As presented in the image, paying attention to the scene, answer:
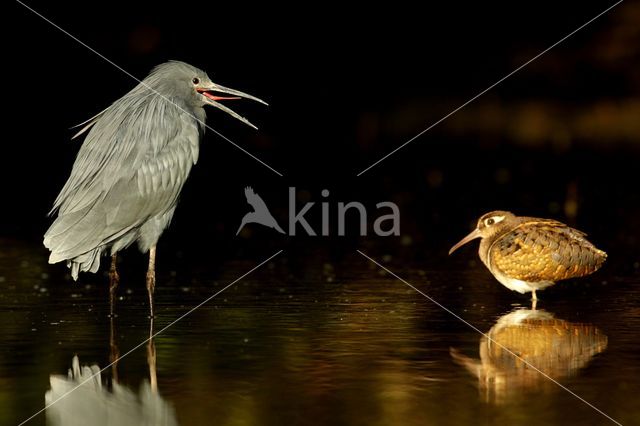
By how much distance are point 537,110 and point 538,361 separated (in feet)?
73.8

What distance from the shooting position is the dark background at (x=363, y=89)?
83.3ft

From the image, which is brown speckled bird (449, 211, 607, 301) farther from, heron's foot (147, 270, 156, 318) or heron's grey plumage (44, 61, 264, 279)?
heron's foot (147, 270, 156, 318)

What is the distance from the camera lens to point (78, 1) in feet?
89.0

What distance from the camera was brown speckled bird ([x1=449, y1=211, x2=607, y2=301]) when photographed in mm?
11188

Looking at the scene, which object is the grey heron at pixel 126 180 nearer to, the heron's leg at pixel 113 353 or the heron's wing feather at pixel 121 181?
the heron's wing feather at pixel 121 181

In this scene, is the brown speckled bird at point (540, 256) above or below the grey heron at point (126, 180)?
below

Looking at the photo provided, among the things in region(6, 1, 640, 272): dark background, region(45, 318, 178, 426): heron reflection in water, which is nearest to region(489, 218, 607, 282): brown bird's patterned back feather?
region(45, 318, 178, 426): heron reflection in water

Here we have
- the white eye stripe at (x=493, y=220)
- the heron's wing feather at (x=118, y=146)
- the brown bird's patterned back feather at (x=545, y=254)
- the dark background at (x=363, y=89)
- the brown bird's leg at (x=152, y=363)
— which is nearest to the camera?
the brown bird's leg at (x=152, y=363)

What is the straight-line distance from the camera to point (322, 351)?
867 cm

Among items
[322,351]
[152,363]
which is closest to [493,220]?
[322,351]

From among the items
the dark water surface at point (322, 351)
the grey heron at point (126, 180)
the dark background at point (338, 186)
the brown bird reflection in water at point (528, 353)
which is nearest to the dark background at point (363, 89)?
the dark background at point (338, 186)

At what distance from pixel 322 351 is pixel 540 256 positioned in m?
3.20

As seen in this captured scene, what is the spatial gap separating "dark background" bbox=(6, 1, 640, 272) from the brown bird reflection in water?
41.5 feet

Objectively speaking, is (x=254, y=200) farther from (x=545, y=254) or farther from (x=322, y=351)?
(x=322, y=351)
